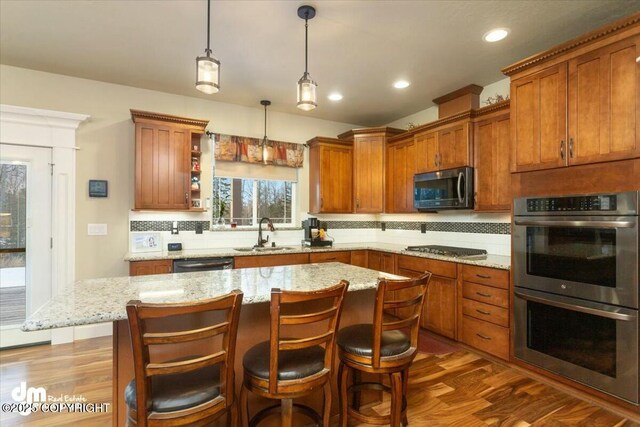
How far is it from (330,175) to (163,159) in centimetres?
218

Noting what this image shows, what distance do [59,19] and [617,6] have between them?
4162 millimetres

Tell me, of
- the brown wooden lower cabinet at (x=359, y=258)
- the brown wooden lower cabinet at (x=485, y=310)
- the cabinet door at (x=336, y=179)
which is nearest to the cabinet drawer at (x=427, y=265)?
the brown wooden lower cabinet at (x=485, y=310)

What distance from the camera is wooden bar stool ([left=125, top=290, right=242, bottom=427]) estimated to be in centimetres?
110

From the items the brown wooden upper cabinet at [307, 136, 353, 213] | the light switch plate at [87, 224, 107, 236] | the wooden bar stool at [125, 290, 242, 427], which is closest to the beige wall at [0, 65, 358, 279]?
the light switch plate at [87, 224, 107, 236]

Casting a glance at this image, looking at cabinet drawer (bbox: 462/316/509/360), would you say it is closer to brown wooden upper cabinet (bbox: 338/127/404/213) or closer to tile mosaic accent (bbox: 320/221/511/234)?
tile mosaic accent (bbox: 320/221/511/234)

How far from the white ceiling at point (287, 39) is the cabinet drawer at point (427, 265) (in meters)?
2.01

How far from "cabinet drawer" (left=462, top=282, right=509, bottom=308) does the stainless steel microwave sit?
2.90 feet

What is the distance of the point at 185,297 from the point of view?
151cm

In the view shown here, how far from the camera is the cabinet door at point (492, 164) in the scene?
10.3 feet

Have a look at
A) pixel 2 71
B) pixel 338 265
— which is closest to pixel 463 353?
pixel 338 265

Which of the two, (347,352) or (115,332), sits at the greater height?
(115,332)

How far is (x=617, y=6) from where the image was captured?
7.42 feet

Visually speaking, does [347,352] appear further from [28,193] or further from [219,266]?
[28,193]

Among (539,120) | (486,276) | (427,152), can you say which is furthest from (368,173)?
(539,120)
